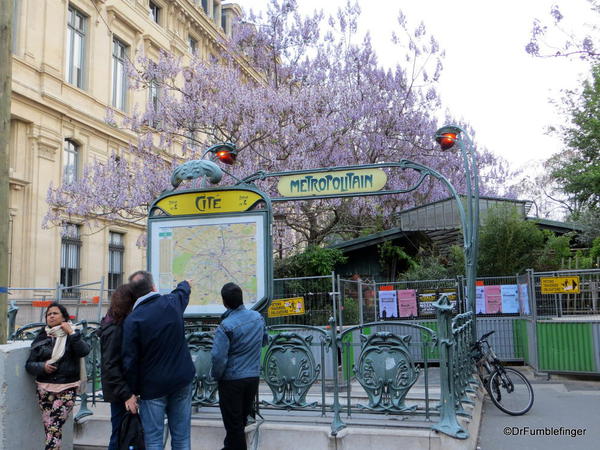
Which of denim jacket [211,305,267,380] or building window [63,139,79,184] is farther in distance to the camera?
building window [63,139,79,184]

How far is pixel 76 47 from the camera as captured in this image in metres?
26.3

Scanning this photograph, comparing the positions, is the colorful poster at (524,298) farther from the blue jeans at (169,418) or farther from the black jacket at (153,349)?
the black jacket at (153,349)

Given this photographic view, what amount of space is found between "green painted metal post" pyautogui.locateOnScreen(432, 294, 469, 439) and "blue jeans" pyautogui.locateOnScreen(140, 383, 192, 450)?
8.35 feet

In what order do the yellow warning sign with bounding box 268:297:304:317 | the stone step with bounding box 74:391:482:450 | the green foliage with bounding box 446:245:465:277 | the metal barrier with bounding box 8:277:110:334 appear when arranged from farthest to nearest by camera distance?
the metal barrier with bounding box 8:277:110:334, the green foliage with bounding box 446:245:465:277, the yellow warning sign with bounding box 268:297:304:317, the stone step with bounding box 74:391:482:450

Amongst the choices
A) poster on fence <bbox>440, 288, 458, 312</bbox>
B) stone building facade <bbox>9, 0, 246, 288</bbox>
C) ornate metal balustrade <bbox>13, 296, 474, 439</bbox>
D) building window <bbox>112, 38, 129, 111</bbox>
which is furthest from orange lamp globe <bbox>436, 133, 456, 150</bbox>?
building window <bbox>112, 38, 129, 111</bbox>

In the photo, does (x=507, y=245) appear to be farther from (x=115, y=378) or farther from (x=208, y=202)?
(x=115, y=378)

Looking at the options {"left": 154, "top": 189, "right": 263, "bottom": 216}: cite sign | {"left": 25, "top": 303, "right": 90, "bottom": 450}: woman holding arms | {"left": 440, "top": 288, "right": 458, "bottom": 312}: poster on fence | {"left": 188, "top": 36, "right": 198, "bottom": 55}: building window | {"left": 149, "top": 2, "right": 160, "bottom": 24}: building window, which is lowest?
{"left": 25, "top": 303, "right": 90, "bottom": 450}: woman holding arms

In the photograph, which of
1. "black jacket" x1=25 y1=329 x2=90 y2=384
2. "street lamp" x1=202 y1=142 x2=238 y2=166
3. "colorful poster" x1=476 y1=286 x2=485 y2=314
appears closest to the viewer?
"black jacket" x1=25 y1=329 x2=90 y2=384

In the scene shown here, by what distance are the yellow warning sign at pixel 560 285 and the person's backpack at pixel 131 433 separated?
9919 millimetres

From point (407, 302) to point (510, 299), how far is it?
247 centimetres

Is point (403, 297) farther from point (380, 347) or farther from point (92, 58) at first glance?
point (92, 58)

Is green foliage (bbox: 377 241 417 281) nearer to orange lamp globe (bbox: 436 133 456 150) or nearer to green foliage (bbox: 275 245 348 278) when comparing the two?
green foliage (bbox: 275 245 348 278)

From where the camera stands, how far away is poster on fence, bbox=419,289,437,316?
14.5 meters

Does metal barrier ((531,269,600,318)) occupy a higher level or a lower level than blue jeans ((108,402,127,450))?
higher
